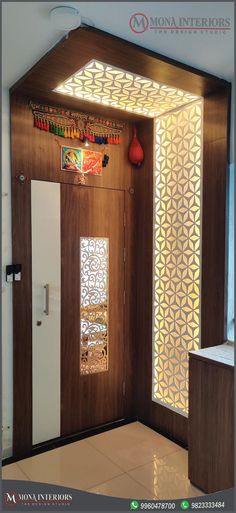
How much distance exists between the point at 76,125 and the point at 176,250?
1.17 metres

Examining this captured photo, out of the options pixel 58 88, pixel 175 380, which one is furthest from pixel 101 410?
pixel 58 88

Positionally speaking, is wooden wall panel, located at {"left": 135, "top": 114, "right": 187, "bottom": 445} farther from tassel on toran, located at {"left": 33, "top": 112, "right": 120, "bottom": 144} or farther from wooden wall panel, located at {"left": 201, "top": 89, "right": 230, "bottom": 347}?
wooden wall panel, located at {"left": 201, "top": 89, "right": 230, "bottom": 347}

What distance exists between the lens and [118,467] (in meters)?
2.28


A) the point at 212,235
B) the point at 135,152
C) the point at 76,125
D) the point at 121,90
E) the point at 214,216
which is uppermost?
the point at 121,90

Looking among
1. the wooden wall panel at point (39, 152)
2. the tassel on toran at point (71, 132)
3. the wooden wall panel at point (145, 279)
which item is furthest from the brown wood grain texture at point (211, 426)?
the tassel on toran at point (71, 132)

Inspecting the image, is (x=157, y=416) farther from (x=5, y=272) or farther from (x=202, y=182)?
(x=202, y=182)

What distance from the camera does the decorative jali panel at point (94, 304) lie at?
8.92 ft

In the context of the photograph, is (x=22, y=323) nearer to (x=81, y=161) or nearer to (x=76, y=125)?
(x=81, y=161)

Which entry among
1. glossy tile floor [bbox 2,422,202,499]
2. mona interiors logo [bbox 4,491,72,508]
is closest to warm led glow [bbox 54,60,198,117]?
mona interiors logo [bbox 4,491,72,508]

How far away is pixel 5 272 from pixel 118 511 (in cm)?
149

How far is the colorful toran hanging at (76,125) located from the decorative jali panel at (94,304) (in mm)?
770

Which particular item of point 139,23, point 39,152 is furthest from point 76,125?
point 139,23

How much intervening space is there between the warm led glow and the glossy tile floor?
237 centimetres

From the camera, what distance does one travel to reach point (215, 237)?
228 centimetres
